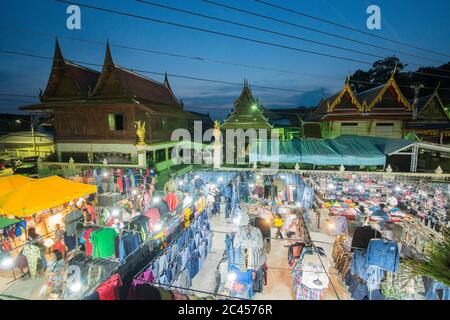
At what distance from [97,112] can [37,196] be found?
12.8 meters

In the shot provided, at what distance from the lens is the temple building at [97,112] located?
1716 centimetres

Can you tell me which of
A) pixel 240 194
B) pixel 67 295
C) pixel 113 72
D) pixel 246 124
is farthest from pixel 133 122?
pixel 67 295

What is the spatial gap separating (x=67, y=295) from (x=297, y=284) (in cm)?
547

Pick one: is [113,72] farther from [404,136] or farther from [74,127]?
[404,136]

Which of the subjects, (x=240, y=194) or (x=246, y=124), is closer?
(x=240, y=194)

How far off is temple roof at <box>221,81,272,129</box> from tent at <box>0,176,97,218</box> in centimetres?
1477

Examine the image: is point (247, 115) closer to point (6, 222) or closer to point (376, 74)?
point (6, 222)

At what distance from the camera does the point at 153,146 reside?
59.6 ft

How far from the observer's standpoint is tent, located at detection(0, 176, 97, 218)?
21.2 ft

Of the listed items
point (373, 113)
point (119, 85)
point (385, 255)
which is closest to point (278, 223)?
point (385, 255)

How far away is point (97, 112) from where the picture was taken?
17.9m

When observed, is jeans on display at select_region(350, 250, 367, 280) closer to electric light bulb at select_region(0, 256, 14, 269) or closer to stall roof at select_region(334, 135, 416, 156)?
stall roof at select_region(334, 135, 416, 156)

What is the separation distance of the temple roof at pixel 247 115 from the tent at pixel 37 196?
14771 mm
